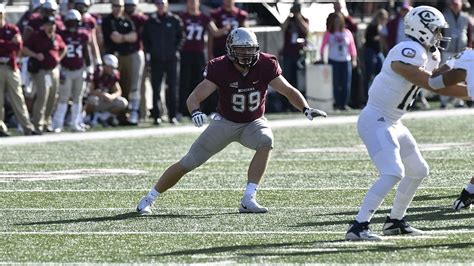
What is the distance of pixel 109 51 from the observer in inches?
760

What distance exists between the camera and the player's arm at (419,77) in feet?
27.2

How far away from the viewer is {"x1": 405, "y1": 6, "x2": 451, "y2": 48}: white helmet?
8.50m

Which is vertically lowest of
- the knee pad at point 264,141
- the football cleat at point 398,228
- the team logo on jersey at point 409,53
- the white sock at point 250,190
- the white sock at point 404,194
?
the white sock at point 250,190

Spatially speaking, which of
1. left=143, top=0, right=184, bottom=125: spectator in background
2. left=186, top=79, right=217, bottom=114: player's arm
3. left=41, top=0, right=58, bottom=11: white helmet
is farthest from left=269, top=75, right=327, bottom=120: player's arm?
left=143, top=0, right=184, bottom=125: spectator in background

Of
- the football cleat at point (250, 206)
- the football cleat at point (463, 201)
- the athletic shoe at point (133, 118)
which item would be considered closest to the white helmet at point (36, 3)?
the athletic shoe at point (133, 118)

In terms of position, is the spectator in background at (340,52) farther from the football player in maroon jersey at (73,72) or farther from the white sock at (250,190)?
the white sock at (250,190)

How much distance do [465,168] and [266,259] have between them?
5.44 m

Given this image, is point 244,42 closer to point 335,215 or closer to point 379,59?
point 335,215

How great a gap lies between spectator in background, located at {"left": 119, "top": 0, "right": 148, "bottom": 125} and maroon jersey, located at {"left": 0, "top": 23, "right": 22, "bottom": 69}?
7.61ft

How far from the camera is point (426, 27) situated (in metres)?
8.49

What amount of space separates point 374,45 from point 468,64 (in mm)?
14162

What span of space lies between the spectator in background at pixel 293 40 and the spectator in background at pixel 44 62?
487 centimetres

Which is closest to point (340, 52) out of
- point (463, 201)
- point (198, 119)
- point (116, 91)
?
point (116, 91)

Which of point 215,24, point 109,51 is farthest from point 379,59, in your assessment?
point 109,51
